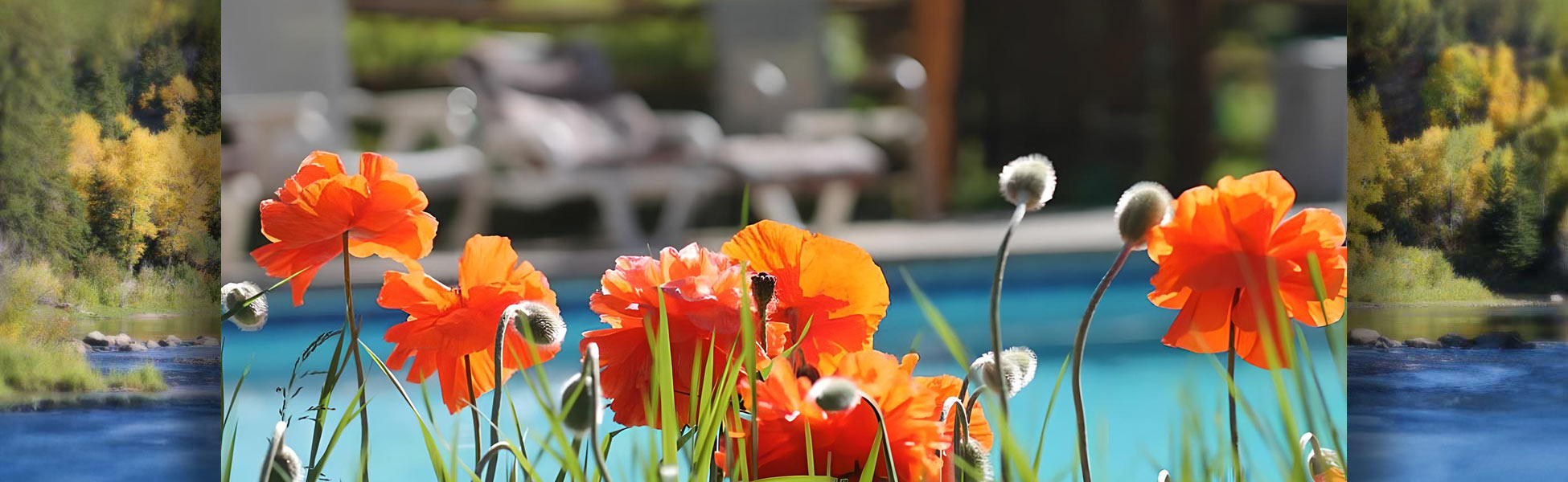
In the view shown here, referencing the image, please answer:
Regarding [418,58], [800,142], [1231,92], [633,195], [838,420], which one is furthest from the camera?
[1231,92]

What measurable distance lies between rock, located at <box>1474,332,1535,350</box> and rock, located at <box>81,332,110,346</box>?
48cm

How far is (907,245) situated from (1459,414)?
13.4ft

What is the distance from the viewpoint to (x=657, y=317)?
37 centimetres

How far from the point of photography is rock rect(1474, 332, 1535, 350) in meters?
0.45

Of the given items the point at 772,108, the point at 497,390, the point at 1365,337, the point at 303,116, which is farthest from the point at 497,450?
the point at 772,108

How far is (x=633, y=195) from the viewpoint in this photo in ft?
16.3

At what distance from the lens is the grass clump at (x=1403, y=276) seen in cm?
45

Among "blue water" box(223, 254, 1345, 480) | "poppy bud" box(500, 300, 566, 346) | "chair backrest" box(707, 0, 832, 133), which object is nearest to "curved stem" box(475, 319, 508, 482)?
"poppy bud" box(500, 300, 566, 346)

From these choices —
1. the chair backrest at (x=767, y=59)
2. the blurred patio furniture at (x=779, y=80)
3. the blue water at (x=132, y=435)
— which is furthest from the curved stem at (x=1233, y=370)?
the chair backrest at (x=767, y=59)

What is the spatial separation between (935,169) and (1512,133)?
510 centimetres

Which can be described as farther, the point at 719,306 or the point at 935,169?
the point at 935,169

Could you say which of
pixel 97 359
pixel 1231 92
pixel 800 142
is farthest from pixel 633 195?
pixel 97 359

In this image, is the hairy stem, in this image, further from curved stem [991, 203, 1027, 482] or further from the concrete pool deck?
the concrete pool deck

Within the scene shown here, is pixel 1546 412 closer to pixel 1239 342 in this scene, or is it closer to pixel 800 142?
pixel 1239 342
